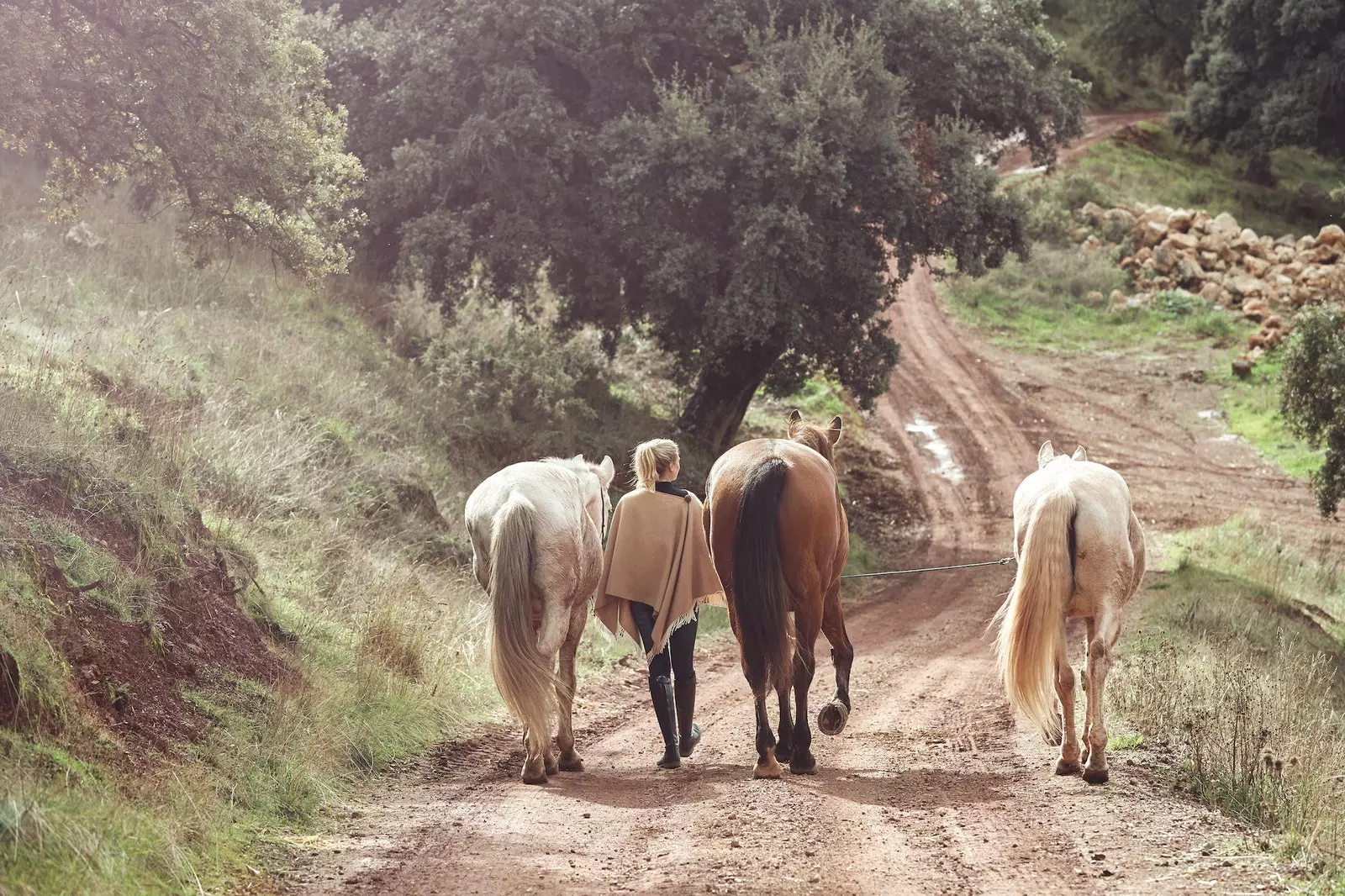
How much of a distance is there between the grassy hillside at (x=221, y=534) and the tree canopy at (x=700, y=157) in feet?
5.45

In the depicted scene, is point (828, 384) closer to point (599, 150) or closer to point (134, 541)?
point (599, 150)

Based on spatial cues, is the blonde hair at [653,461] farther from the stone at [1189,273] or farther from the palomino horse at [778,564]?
the stone at [1189,273]

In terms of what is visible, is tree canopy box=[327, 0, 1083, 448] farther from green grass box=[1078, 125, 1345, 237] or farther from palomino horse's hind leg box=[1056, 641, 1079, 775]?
green grass box=[1078, 125, 1345, 237]

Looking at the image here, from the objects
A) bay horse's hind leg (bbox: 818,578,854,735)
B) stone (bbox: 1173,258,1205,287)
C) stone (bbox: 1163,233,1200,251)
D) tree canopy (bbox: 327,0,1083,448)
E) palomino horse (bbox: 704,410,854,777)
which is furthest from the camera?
stone (bbox: 1163,233,1200,251)

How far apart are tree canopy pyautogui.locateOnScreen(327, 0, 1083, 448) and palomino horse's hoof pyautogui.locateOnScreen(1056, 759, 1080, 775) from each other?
10224mm

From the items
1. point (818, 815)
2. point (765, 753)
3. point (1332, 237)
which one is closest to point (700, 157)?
point (765, 753)

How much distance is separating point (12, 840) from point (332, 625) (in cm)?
534

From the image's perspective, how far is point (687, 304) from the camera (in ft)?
61.3

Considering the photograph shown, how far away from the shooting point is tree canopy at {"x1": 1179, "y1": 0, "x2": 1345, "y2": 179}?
1585 inches

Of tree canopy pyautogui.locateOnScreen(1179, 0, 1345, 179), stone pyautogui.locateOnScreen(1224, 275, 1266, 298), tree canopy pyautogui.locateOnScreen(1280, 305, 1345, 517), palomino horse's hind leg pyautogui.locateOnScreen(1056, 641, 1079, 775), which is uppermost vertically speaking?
tree canopy pyautogui.locateOnScreen(1179, 0, 1345, 179)

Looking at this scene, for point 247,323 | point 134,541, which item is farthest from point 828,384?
point 134,541

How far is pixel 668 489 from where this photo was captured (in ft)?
29.3

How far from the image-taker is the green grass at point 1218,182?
138 ft

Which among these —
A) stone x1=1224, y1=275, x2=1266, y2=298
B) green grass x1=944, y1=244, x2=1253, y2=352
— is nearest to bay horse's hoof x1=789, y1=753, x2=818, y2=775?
green grass x1=944, y1=244, x2=1253, y2=352
